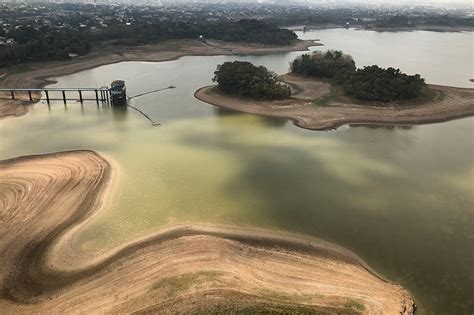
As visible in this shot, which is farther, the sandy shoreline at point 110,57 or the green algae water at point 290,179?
the sandy shoreline at point 110,57

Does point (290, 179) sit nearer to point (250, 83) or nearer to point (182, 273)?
point (182, 273)

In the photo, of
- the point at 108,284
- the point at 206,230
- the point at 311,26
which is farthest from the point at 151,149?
the point at 311,26

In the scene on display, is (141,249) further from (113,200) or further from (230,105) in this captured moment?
(230,105)

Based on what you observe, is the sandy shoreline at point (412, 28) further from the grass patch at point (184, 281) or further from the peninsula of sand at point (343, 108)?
the grass patch at point (184, 281)

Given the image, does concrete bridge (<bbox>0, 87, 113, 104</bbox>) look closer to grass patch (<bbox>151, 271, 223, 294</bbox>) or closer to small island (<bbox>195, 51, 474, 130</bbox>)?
small island (<bbox>195, 51, 474, 130</bbox>)

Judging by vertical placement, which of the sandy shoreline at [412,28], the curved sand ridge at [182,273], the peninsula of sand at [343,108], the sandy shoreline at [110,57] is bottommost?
the curved sand ridge at [182,273]

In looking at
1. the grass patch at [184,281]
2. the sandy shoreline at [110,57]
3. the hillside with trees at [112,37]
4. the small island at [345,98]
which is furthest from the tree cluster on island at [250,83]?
the hillside with trees at [112,37]

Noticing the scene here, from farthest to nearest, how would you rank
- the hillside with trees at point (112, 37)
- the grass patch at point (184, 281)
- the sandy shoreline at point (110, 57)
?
the hillside with trees at point (112, 37) → the sandy shoreline at point (110, 57) → the grass patch at point (184, 281)
